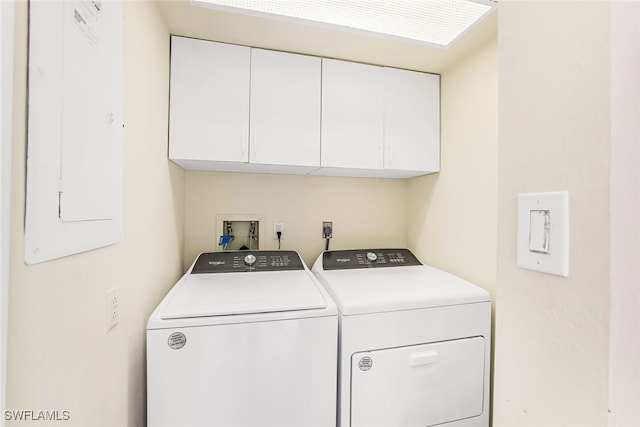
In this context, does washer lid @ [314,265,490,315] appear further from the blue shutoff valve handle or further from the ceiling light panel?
the ceiling light panel

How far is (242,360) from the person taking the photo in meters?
1.05

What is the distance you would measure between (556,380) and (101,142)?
110 centimetres

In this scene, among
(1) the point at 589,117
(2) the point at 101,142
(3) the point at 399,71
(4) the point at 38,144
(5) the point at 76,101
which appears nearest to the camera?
(1) the point at 589,117

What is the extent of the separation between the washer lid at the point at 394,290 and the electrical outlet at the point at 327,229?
0.36 m

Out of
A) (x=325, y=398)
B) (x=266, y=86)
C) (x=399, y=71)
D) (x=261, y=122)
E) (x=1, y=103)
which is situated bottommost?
(x=325, y=398)

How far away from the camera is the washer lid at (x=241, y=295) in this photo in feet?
3.51

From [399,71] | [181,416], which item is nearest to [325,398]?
[181,416]

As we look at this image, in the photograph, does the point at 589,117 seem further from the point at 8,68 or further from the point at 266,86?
the point at 266,86

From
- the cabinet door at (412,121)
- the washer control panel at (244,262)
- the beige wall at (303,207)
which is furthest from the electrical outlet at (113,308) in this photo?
the cabinet door at (412,121)

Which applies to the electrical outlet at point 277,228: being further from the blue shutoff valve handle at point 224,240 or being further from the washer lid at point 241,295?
the washer lid at point 241,295

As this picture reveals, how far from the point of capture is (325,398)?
1.12 m

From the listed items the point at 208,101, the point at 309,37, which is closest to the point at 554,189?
the point at 309,37

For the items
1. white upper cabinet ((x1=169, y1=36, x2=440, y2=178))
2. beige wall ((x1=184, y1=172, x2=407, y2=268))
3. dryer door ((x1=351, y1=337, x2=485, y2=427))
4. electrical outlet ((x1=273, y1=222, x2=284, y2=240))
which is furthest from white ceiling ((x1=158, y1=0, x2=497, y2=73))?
dryer door ((x1=351, y1=337, x2=485, y2=427))

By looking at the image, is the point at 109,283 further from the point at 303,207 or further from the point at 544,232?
A: the point at 303,207
